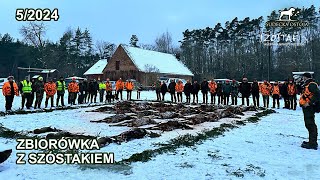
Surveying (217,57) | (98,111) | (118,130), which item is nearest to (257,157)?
(118,130)

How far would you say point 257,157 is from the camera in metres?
7.22

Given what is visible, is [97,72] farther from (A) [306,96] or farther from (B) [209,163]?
(B) [209,163]

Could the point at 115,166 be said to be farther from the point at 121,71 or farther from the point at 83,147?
the point at 121,71

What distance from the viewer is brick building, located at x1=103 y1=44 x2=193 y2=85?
53.1 meters

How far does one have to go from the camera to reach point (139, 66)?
175ft

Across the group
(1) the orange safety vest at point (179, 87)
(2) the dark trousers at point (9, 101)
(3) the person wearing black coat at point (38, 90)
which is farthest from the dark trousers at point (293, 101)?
(2) the dark trousers at point (9, 101)

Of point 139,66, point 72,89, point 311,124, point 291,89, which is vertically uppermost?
point 139,66

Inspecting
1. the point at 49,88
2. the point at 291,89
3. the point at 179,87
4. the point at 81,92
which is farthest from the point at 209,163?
the point at 179,87

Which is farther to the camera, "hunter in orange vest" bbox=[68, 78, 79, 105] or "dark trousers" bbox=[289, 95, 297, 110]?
"hunter in orange vest" bbox=[68, 78, 79, 105]

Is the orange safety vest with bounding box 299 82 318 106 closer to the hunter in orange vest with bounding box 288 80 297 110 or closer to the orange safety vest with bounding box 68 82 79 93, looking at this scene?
the hunter in orange vest with bounding box 288 80 297 110

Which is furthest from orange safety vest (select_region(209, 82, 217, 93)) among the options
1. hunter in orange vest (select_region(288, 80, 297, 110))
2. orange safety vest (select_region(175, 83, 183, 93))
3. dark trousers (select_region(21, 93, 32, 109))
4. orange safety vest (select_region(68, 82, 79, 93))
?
dark trousers (select_region(21, 93, 32, 109))

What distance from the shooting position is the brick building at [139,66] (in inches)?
2090

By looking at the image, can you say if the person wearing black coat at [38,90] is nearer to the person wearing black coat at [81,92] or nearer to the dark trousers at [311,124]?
the person wearing black coat at [81,92]

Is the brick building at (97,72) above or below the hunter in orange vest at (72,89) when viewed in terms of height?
above
